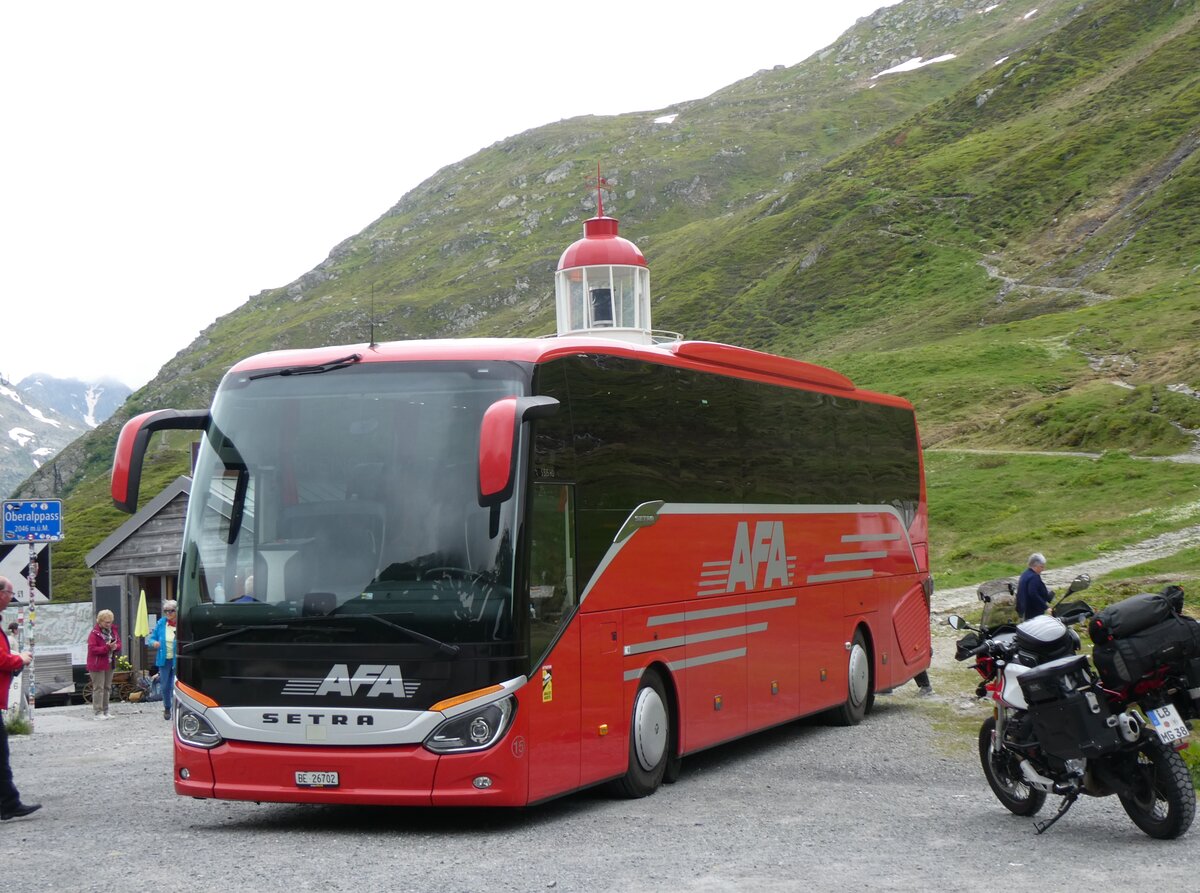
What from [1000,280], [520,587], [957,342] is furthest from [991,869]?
[1000,280]

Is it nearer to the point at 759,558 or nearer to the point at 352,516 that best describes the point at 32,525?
the point at 759,558

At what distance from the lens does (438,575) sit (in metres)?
10.3

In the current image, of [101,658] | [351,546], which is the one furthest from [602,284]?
[351,546]

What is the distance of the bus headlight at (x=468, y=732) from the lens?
1014 centimetres

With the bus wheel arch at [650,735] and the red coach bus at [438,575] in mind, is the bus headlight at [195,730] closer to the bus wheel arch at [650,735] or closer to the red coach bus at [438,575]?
the red coach bus at [438,575]

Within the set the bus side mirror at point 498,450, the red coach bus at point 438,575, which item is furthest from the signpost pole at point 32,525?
the bus side mirror at point 498,450

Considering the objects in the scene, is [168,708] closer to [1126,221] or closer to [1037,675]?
[1037,675]

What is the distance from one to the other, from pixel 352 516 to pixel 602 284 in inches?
713

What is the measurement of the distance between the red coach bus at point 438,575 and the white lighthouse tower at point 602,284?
14852 millimetres

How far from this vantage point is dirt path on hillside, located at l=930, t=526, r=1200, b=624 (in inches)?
1321

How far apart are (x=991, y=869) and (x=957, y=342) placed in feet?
257

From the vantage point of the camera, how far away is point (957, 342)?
278 feet

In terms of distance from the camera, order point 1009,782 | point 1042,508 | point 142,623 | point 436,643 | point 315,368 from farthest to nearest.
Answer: point 1042,508 < point 142,623 < point 315,368 < point 1009,782 < point 436,643

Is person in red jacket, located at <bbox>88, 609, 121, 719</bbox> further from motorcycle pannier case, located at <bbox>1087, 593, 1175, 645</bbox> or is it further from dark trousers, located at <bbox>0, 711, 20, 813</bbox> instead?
motorcycle pannier case, located at <bbox>1087, 593, 1175, 645</bbox>
